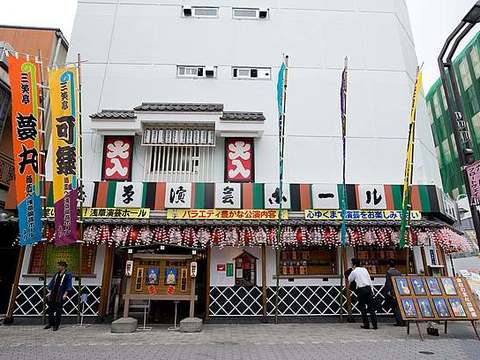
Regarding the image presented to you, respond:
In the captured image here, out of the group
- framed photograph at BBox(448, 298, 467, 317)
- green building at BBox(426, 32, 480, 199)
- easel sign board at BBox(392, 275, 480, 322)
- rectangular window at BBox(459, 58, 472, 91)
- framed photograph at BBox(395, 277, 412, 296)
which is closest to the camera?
easel sign board at BBox(392, 275, 480, 322)

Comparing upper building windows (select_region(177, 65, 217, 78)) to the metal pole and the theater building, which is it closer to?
the theater building

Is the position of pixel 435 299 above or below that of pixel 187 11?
below

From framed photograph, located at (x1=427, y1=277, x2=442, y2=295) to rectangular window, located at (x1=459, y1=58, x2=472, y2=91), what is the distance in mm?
28684

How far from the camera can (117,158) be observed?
12414 millimetres

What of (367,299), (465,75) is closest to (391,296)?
(367,299)

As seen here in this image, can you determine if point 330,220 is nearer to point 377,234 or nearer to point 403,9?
point 377,234

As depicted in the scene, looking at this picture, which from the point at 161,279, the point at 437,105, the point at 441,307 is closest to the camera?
the point at 441,307

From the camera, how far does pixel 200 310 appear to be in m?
12.7

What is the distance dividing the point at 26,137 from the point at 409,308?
1177 centimetres

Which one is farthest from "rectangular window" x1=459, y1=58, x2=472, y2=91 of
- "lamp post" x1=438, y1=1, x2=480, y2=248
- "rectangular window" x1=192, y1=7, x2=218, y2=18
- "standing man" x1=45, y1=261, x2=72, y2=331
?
"standing man" x1=45, y1=261, x2=72, y2=331

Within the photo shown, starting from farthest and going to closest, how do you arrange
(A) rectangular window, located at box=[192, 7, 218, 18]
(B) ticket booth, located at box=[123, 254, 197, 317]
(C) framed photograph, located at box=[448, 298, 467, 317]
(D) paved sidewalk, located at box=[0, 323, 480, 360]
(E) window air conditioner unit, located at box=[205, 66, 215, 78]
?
(A) rectangular window, located at box=[192, 7, 218, 18], (E) window air conditioner unit, located at box=[205, 66, 215, 78], (B) ticket booth, located at box=[123, 254, 197, 317], (C) framed photograph, located at box=[448, 298, 467, 317], (D) paved sidewalk, located at box=[0, 323, 480, 360]

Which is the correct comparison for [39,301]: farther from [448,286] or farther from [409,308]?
[448,286]

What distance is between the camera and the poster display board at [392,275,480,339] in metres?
8.13

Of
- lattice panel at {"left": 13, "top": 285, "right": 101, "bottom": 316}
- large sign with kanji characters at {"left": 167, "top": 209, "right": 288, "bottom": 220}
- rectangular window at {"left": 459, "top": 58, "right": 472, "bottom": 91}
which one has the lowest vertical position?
lattice panel at {"left": 13, "top": 285, "right": 101, "bottom": 316}
